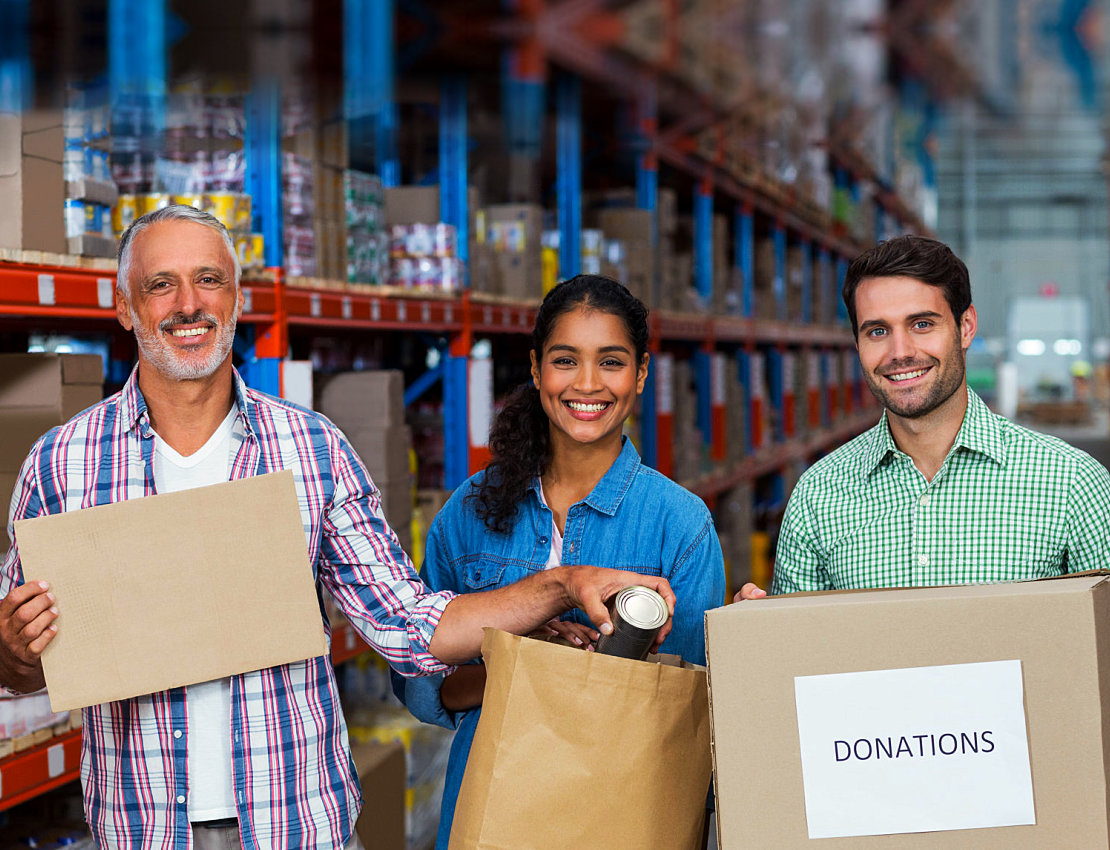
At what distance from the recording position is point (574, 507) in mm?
1904

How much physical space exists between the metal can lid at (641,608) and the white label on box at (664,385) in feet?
14.0

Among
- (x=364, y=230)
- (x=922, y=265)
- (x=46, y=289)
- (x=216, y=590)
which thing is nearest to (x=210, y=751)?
(x=216, y=590)

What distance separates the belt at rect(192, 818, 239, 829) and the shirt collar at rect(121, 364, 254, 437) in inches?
23.6

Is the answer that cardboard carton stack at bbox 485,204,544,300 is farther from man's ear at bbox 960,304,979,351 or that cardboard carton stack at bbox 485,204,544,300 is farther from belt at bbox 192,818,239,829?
belt at bbox 192,818,239,829

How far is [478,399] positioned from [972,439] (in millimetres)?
2424

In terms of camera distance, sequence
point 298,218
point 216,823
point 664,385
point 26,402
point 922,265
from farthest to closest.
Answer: point 664,385, point 298,218, point 26,402, point 922,265, point 216,823

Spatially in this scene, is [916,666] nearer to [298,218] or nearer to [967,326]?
[967,326]

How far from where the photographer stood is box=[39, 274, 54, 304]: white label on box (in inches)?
83.4

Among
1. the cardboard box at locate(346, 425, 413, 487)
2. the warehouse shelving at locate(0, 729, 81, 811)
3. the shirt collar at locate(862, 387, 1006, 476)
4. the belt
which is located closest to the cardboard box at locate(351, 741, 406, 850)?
the cardboard box at locate(346, 425, 413, 487)

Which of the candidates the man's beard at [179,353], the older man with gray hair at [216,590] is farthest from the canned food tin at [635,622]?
the man's beard at [179,353]

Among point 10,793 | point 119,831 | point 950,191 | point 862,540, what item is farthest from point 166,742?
point 950,191

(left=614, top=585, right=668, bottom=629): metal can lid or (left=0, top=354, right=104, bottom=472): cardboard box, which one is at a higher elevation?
(left=0, top=354, right=104, bottom=472): cardboard box

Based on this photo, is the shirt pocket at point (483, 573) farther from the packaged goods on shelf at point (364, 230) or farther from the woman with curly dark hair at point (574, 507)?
Answer: the packaged goods on shelf at point (364, 230)

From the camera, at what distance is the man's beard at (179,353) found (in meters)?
1.69
